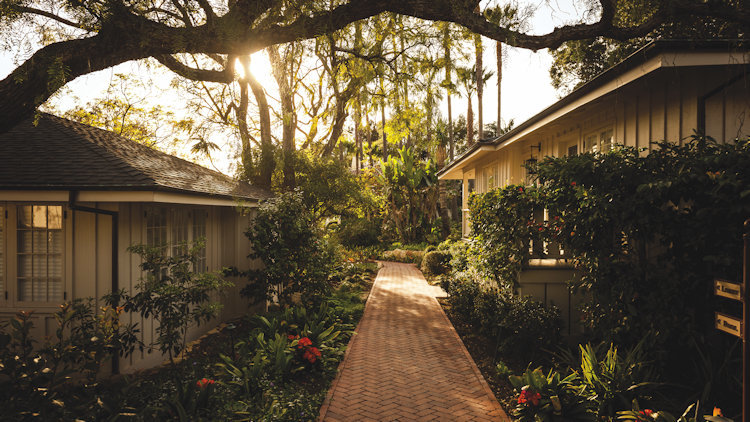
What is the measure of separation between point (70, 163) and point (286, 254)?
402cm

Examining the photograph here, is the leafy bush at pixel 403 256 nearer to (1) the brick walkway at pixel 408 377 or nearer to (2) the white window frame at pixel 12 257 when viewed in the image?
(1) the brick walkway at pixel 408 377

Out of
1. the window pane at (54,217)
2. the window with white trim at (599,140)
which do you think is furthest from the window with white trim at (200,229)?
the window with white trim at (599,140)

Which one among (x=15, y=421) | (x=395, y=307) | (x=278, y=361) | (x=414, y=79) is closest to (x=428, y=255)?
(x=395, y=307)

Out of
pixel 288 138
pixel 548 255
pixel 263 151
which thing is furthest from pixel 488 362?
pixel 288 138

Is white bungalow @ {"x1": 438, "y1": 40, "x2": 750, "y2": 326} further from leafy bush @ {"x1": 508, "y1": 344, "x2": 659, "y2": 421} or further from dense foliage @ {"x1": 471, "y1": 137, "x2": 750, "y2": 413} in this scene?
leafy bush @ {"x1": 508, "y1": 344, "x2": 659, "y2": 421}

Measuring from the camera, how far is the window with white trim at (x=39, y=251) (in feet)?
22.2

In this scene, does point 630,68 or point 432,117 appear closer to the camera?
point 630,68

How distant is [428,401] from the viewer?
5.39 metres

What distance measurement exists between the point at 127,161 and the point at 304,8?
3933 millimetres

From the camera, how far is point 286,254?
9.04 metres

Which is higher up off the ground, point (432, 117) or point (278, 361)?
point (432, 117)

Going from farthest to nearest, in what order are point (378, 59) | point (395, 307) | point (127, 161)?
point (395, 307), point (378, 59), point (127, 161)

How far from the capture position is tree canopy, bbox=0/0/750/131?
5359 millimetres

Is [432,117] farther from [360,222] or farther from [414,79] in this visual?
[360,222]
